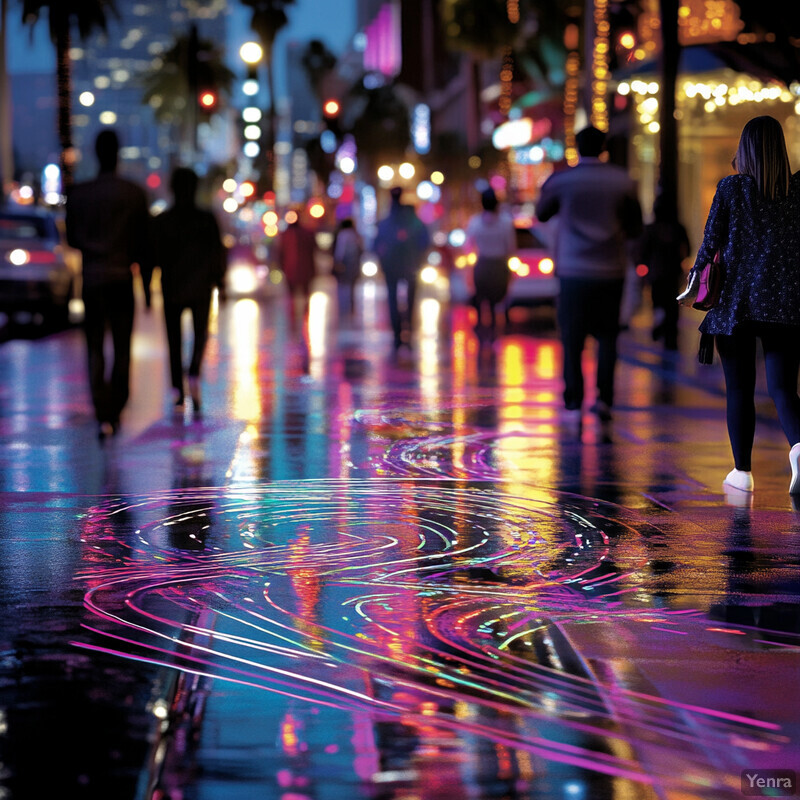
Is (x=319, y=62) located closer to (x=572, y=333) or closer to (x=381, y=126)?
(x=381, y=126)

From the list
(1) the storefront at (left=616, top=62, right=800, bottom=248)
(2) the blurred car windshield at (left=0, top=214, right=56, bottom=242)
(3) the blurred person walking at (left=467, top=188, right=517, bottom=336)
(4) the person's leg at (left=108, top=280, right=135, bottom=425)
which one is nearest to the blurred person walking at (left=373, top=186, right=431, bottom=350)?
(3) the blurred person walking at (left=467, top=188, right=517, bottom=336)

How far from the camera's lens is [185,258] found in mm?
12359

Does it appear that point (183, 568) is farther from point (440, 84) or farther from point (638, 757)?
point (440, 84)

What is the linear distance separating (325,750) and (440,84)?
105058 mm

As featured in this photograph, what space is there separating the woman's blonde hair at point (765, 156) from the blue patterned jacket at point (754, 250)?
50 mm

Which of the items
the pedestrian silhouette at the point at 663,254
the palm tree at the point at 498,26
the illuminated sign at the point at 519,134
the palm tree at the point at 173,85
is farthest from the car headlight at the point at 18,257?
the palm tree at the point at 173,85

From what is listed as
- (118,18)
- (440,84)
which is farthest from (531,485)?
(440,84)

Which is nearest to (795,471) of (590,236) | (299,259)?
(590,236)

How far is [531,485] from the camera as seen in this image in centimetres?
861

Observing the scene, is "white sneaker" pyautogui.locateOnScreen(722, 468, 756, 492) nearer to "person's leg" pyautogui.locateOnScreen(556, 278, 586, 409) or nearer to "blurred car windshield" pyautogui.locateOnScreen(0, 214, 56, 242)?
"person's leg" pyautogui.locateOnScreen(556, 278, 586, 409)

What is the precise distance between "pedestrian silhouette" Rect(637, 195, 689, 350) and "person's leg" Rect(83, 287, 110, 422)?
32.1 ft

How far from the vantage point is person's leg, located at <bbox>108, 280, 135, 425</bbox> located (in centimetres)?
1091

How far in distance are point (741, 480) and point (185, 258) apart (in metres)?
5.53

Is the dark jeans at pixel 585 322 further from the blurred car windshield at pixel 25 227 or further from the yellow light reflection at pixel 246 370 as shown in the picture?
the blurred car windshield at pixel 25 227
